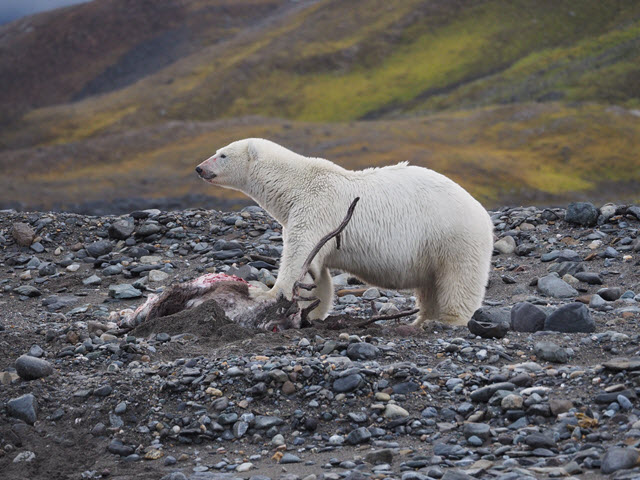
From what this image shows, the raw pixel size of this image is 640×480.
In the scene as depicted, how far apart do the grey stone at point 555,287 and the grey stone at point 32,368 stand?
6576 millimetres

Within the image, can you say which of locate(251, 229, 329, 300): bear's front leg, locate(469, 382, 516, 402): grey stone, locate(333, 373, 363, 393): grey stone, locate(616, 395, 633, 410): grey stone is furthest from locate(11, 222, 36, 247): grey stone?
locate(616, 395, 633, 410): grey stone

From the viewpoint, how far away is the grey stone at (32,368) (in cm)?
670

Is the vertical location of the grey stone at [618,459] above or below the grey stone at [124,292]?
above

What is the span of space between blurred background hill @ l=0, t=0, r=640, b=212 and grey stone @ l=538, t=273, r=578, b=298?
39041 mm

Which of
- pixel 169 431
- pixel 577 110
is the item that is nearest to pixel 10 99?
pixel 577 110

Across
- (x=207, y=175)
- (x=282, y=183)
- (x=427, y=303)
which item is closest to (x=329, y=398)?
(x=427, y=303)

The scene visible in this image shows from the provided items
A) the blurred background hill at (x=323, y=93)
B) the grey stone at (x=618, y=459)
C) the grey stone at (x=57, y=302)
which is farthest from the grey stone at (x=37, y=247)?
the blurred background hill at (x=323, y=93)

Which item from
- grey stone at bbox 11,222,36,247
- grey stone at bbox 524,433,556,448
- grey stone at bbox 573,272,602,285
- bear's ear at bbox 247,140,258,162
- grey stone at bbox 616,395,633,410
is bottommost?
grey stone at bbox 573,272,602,285

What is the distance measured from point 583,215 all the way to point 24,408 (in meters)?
10.1

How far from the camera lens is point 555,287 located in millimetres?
10344

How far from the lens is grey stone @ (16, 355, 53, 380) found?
22.0 ft

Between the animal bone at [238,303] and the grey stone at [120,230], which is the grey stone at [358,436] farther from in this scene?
the grey stone at [120,230]

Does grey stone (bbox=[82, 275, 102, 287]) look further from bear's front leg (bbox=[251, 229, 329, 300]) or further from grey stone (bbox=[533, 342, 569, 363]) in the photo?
grey stone (bbox=[533, 342, 569, 363])

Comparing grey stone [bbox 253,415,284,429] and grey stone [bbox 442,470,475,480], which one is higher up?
grey stone [bbox 442,470,475,480]
